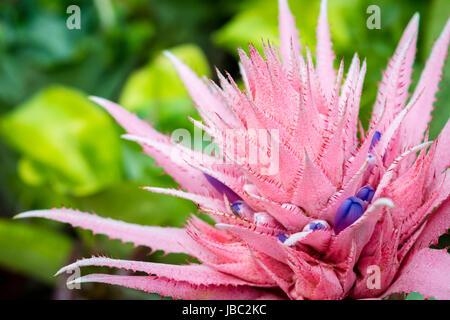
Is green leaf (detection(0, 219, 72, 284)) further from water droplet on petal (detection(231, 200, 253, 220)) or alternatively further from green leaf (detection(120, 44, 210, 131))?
A: water droplet on petal (detection(231, 200, 253, 220))

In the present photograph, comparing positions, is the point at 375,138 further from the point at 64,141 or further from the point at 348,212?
the point at 64,141

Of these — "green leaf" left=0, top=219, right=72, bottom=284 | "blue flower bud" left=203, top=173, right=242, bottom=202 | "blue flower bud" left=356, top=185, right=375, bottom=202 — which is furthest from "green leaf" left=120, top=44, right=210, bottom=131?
"blue flower bud" left=356, top=185, right=375, bottom=202

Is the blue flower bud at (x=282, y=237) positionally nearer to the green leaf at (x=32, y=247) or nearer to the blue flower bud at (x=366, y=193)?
the blue flower bud at (x=366, y=193)

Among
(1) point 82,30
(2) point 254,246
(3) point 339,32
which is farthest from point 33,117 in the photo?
(2) point 254,246

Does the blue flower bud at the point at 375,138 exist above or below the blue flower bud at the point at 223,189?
above

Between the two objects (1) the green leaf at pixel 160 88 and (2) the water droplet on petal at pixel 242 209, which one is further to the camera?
(1) the green leaf at pixel 160 88

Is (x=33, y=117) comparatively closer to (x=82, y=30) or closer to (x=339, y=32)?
(x=82, y=30)

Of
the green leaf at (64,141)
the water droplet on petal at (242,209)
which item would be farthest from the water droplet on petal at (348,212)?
the green leaf at (64,141)

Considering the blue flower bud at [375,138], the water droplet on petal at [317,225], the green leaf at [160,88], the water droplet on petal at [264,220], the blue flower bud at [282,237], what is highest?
the green leaf at [160,88]

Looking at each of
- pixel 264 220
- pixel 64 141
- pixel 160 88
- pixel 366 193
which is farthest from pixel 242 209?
pixel 160 88
